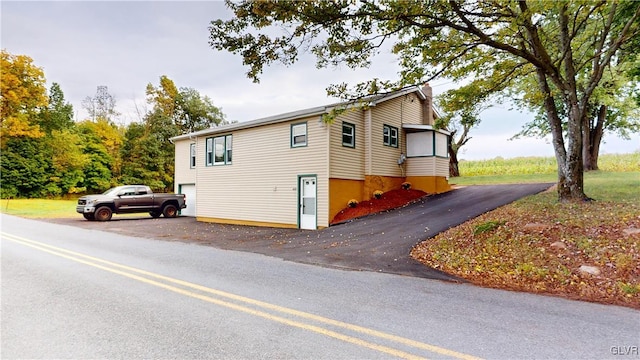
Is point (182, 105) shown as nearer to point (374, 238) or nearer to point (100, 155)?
point (100, 155)

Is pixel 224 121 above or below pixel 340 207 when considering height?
above

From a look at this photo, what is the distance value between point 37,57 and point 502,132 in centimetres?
4540

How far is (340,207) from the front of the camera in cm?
1419

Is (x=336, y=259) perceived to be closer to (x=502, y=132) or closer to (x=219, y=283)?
(x=219, y=283)

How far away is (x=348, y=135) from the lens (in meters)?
14.9

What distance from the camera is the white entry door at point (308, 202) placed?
46.7 feet

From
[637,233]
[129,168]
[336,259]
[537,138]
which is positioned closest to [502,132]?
[537,138]

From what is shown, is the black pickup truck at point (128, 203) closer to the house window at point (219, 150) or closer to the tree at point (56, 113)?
the house window at point (219, 150)

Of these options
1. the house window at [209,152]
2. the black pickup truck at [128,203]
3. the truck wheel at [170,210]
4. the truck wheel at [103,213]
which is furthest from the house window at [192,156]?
the truck wheel at [103,213]

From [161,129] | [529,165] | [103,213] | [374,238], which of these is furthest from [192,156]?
[529,165]

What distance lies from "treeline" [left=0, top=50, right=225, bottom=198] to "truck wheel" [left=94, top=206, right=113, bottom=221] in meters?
15.9

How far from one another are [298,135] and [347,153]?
7.68 feet

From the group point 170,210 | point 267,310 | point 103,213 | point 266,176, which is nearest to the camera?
point 267,310

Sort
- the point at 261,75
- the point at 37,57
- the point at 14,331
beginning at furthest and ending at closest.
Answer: the point at 37,57 < the point at 261,75 < the point at 14,331
